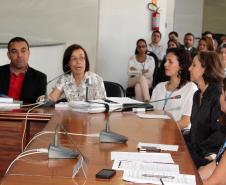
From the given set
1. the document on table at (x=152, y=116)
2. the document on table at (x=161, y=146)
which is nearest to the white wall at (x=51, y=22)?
the document on table at (x=152, y=116)

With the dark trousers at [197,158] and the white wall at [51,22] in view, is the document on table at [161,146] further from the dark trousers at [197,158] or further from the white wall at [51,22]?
the white wall at [51,22]

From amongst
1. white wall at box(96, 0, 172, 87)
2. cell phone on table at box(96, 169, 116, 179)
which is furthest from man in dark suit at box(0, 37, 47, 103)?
white wall at box(96, 0, 172, 87)

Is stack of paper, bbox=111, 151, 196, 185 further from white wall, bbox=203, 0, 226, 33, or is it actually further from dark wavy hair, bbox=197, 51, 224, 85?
white wall, bbox=203, 0, 226, 33

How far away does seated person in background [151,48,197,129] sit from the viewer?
3930mm

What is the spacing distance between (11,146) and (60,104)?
0.60 metres

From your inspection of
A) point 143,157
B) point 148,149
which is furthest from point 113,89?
point 143,157

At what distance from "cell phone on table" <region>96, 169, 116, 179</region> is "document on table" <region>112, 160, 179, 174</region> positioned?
8 centimetres

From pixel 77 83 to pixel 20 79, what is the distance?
1.69ft

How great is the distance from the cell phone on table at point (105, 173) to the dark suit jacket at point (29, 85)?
2476 millimetres

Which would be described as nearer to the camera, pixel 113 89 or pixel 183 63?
pixel 183 63

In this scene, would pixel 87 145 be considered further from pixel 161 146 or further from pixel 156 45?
pixel 156 45

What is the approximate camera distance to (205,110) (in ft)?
10.7

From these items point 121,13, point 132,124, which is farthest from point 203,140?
point 121,13

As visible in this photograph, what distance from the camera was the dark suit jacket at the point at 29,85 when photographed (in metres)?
4.25
